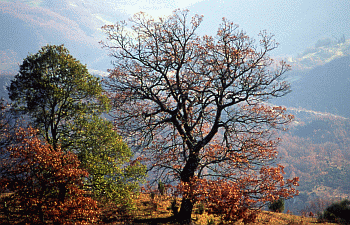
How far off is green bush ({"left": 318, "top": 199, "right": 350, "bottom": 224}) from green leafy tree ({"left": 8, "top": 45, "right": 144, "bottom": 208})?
55.3 feet

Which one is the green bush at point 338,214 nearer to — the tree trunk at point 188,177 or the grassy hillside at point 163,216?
the grassy hillside at point 163,216

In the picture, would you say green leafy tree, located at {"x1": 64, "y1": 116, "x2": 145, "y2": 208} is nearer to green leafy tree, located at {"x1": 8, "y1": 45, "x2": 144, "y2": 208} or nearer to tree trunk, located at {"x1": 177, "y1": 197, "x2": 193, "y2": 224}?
green leafy tree, located at {"x1": 8, "y1": 45, "x2": 144, "y2": 208}

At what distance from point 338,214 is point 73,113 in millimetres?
24519

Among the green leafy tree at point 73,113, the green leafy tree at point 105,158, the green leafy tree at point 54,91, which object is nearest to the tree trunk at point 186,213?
the green leafy tree at point 105,158

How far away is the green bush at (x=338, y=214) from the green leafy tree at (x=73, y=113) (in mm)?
16849

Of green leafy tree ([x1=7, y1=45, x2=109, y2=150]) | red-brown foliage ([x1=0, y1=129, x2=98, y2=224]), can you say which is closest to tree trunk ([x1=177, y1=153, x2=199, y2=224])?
red-brown foliage ([x1=0, y1=129, x2=98, y2=224])

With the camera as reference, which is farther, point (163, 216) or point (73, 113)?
point (73, 113)

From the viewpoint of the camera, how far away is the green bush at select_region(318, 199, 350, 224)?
19.7 metres

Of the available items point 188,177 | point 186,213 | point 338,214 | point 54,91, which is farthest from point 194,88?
point 338,214

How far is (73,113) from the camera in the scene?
17297 mm

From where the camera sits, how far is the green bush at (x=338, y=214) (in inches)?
775

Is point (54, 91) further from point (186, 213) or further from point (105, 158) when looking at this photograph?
point (186, 213)

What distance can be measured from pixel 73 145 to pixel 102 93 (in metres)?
4.87

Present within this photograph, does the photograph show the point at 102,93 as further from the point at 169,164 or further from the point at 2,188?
the point at 2,188
